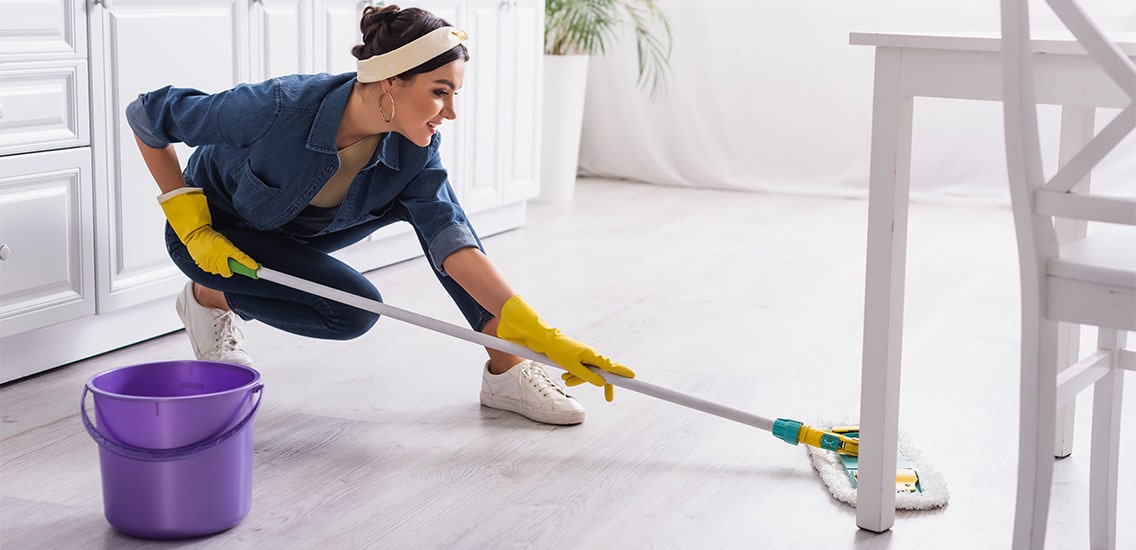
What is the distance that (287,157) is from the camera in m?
1.86

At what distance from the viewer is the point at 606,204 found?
14.2 ft

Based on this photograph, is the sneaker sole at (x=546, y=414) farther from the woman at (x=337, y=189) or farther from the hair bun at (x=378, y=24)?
the hair bun at (x=378, y=24)

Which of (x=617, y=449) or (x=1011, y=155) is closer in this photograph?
(x=1011, y=155)

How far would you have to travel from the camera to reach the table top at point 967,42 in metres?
1.34

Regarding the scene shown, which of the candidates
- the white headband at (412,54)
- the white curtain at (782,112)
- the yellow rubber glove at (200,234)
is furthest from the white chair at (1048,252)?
the white curtain at (782,112)

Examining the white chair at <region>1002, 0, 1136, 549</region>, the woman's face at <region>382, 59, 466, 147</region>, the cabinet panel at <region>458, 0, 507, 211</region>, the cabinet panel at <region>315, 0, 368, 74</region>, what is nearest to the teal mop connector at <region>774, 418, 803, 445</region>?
the white chair at <region>1002, 0, 1136, 549</region>

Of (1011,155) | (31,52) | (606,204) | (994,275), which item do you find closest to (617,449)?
(1011,155)

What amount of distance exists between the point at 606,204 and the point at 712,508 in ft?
8.90

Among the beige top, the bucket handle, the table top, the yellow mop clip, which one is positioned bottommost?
the yellow mop clip

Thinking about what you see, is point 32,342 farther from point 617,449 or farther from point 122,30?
point 617,449

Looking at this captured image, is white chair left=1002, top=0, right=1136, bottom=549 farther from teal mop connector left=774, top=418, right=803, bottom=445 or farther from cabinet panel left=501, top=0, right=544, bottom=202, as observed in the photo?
cabinet panel left=501, top=0, right=544, bottom=202

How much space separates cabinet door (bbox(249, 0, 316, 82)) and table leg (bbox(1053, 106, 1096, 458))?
5.36ft

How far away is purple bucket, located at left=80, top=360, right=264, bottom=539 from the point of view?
143 cm

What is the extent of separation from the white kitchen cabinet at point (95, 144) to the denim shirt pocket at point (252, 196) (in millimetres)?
400
